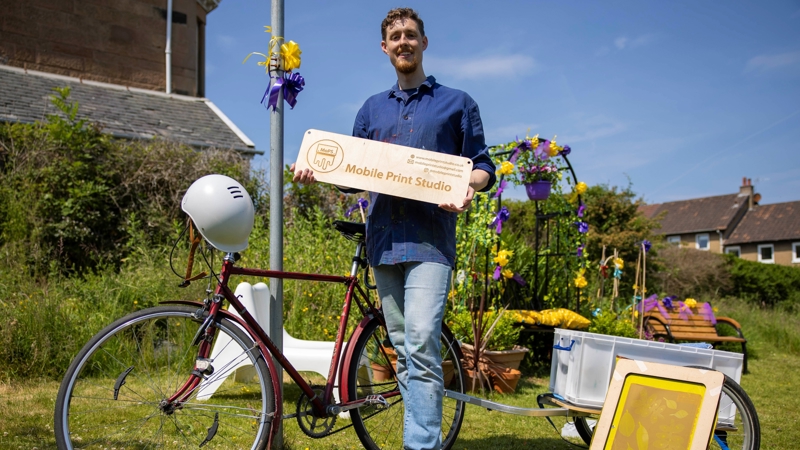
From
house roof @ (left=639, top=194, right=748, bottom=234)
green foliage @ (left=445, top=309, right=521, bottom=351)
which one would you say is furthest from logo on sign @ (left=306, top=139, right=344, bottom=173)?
house roof @ (left=639, top=194, right=748, bottom=234)

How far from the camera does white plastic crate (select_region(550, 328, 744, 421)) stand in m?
2.75

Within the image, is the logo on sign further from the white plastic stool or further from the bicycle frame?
the white plastic stool

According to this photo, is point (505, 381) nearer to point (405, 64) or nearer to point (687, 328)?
point (405, 64)

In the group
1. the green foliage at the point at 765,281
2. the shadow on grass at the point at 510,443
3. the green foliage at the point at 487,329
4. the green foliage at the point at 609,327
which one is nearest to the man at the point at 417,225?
the shadow on grass at the point at 510,443

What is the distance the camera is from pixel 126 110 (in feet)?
34.5

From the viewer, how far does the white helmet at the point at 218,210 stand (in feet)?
7.83

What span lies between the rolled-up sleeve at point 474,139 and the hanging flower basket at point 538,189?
3.49 metres

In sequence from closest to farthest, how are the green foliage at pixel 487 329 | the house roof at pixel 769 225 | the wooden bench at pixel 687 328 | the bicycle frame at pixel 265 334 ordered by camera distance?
the bicycle frame at pixel 265 334 → the green foliage at pixel 487 329 → the wooden bench at pixel 687 328 → the house roof at pixel 769 225

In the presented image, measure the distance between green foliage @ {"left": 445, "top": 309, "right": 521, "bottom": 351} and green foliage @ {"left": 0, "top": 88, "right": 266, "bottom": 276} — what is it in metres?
3.77

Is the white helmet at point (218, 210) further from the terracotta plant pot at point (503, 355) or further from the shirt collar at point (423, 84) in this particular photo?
the terracotta plant pot at point (503, 355)

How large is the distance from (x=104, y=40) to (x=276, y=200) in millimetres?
11174

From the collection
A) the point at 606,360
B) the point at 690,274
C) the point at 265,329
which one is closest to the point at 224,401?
the point at 265,329

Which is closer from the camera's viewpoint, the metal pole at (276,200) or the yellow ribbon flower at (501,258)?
the metal pole at (276,200)

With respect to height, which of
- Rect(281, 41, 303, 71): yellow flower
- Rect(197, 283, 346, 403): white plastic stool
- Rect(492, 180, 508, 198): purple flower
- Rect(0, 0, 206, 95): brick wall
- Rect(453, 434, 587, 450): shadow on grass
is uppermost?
Rect(0, 0, 206, 95): brick wall
